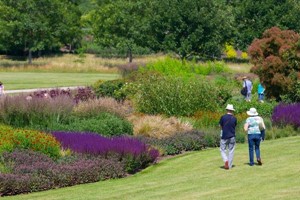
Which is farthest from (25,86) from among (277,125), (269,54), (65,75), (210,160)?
(210,160)

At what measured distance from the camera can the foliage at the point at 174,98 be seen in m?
28.3

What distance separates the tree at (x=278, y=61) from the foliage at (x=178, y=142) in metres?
8.35

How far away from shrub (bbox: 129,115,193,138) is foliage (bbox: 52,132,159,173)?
3659 millimetres

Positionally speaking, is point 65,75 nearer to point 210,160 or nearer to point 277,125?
point 277,125

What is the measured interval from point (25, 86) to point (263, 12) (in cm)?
3606

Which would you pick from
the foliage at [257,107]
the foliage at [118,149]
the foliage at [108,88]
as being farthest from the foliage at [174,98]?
the foliage at [118,149]

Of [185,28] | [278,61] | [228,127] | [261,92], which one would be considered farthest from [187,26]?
[228,127]

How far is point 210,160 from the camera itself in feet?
64.8

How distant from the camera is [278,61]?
31375mm

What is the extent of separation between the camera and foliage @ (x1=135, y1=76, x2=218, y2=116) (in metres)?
28.3

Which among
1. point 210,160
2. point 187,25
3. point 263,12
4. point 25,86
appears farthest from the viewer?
point 263,12

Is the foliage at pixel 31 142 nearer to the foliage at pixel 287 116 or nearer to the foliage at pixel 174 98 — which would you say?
the foliage at pixel 174 98

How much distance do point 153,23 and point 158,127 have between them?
138ft

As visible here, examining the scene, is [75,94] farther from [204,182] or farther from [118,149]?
[204,182]
